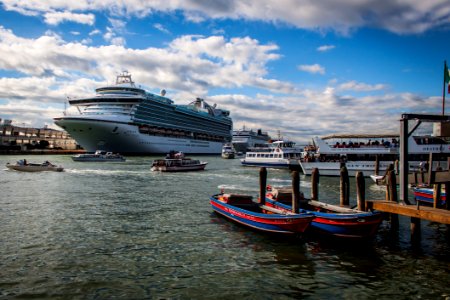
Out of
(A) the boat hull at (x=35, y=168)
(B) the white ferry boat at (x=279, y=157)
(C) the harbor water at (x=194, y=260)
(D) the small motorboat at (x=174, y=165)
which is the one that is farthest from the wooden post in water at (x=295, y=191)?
(B) the white ferry boat at (x=279, y=157)

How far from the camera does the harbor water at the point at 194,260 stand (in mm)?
9336

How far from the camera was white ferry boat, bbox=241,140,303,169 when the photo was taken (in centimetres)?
5575

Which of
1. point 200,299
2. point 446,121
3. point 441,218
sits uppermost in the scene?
point 446,121

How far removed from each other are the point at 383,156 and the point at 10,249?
40923 millimetres

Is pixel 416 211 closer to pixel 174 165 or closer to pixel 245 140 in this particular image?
pixel 174 165

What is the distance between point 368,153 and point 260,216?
108 feet

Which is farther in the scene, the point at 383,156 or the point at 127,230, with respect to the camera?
the point at 383,156

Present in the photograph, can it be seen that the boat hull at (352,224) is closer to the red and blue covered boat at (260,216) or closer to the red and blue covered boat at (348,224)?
the red and blue covered boat at (348,224)

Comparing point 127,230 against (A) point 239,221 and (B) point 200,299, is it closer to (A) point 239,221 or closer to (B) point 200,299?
(A) point 239,221

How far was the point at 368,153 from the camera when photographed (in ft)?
142

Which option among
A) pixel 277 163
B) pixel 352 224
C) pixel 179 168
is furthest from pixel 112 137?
pixel 352 224

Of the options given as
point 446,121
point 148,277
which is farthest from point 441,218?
point 148,277

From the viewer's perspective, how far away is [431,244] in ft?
44.9

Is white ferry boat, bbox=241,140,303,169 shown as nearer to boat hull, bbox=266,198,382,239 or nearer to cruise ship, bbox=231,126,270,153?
boat hull, bbox=266,198,382,239
